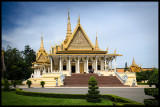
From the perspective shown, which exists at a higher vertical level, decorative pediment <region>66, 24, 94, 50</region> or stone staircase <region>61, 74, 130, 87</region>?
decorative pediment <region>66, 24, 94, 50</region>

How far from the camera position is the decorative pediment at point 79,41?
3428cm

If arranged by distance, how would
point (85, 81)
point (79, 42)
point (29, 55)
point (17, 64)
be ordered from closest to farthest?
Answer: 1. point (85, 81)
2. point (17, 64)
3. point (79, 42)
4. point (29, 55)

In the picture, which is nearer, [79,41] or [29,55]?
[79,41]

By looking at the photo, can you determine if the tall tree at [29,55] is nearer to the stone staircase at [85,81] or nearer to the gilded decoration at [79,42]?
the gilded decoration at [79,42]

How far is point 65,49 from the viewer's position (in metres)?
34.0

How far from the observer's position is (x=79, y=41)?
114 feet

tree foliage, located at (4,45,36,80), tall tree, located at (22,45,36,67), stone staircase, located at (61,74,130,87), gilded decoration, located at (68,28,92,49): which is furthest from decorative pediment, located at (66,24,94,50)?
tall tree, located at (22,45,36,67)

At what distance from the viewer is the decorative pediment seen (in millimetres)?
34281

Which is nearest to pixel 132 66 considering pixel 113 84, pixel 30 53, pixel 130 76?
pixel 130 76

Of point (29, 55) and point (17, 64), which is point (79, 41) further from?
point (29, 55)

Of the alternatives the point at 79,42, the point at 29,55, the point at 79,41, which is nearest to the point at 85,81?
the point at 79,42

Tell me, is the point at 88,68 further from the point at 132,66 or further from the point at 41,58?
the point at 132,66

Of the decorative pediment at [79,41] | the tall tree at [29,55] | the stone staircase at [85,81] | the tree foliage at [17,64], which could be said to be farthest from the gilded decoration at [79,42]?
the tall tree at [29,55]

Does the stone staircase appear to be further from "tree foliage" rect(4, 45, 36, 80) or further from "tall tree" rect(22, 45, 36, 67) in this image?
"tall tree" rect(22, 45, 36, 67)
